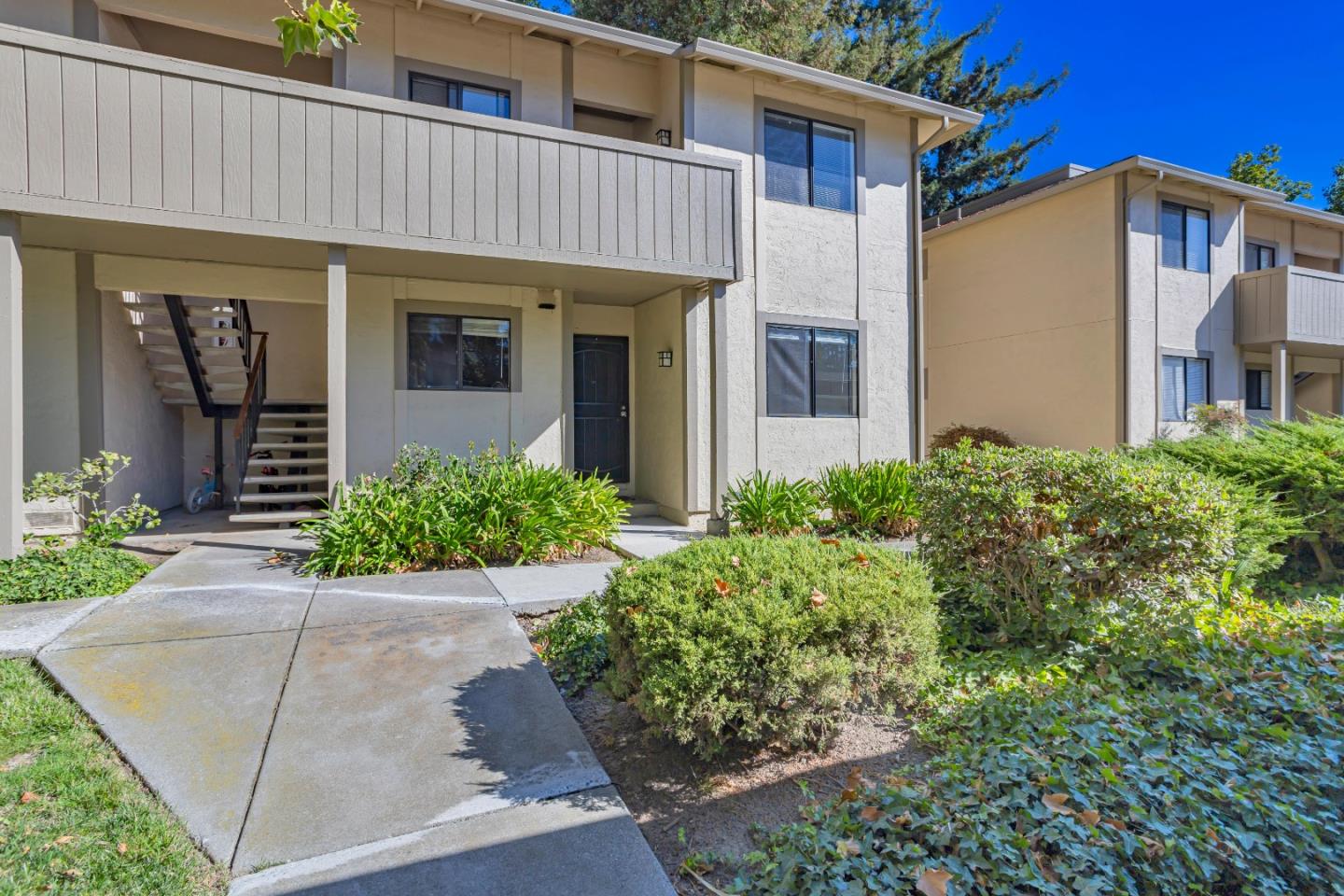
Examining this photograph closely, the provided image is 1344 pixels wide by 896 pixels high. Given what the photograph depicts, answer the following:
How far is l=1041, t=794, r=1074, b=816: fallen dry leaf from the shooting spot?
7.67ft

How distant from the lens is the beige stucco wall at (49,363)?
23.8 feet

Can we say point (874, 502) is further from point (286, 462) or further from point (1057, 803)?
point (286, 462)

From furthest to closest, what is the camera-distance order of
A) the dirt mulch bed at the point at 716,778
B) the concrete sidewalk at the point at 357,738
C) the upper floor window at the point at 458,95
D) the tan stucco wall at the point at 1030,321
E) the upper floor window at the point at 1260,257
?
the upper floor window at the point at 1260,257 → the tan stucco wall at the point at 1030,321 → the upper floor window at the point at 458,95 → the dirt mulch bed at the point at 716,778 → the concrete sidewalk at the point at 357,738

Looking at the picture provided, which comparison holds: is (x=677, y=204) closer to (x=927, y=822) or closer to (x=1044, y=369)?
A: (x=927, y=822)

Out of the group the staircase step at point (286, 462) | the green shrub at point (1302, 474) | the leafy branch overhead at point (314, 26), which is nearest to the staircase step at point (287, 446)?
the staircase step at point (286, 462)

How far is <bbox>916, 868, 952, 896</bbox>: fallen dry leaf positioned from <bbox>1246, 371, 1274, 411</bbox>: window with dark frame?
1689 cm

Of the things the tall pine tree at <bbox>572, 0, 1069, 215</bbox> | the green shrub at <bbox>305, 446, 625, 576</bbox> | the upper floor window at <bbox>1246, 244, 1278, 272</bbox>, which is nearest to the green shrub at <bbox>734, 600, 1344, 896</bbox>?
the green shrub at <bbox>305, 446, 625, 576</bbox>

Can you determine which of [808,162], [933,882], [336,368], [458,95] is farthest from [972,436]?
[933,882]

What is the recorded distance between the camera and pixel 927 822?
2.35m

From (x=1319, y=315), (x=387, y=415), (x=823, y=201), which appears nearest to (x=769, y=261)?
(x=823, y=201)

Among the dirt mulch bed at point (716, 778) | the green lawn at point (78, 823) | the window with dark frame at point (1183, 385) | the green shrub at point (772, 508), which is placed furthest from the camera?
the window with dark frame at point (1183, 385)

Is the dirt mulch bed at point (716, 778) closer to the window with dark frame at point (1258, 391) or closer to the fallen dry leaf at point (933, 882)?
the fallen dry leaf at point (933, 882)

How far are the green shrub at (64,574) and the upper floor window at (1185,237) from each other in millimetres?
15913

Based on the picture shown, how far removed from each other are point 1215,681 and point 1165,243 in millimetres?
12739
